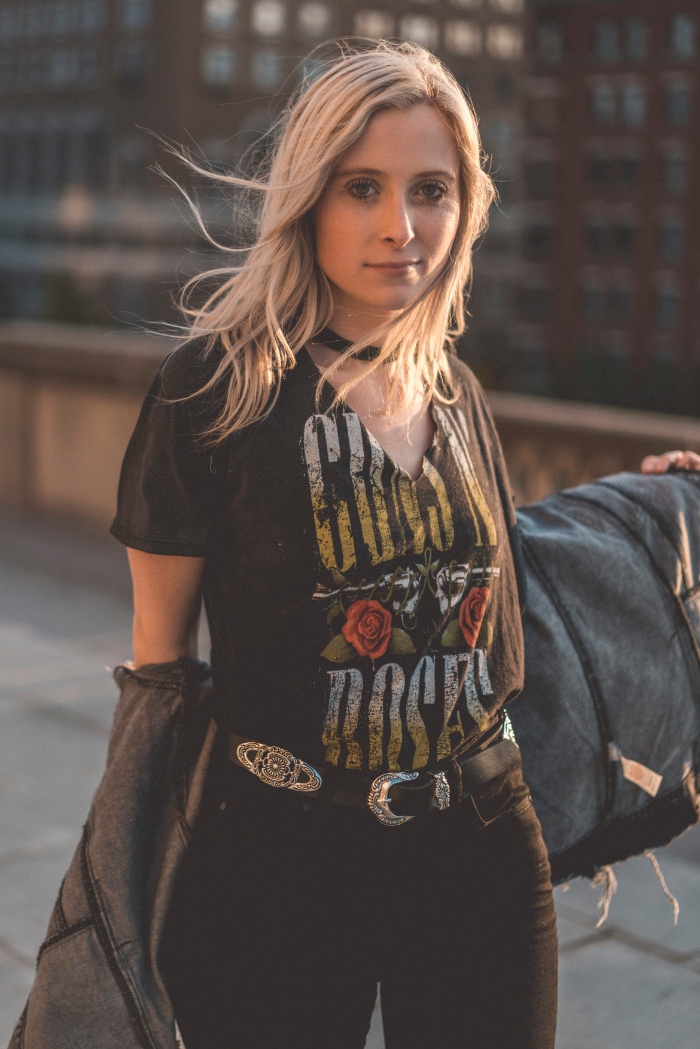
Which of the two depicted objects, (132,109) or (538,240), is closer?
(132,109)

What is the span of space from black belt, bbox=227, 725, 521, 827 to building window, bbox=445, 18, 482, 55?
99285 millimetres

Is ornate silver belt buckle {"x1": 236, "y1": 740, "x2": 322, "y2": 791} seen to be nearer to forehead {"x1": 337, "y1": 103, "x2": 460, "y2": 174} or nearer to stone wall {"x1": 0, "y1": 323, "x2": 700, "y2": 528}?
forehead {"x1": 337, "y1": 103, "x2": 460, "y2": 174}

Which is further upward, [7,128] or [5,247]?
[7,128]

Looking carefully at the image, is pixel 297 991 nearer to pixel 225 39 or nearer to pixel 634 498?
pixel 634 498

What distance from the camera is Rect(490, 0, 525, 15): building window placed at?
310 ft

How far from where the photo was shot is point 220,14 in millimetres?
85500

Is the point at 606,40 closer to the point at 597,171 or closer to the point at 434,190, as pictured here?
the point at 597,171

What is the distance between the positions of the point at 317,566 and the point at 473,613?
0.25 metres

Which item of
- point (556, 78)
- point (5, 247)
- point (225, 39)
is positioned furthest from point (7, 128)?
point (556, 78)

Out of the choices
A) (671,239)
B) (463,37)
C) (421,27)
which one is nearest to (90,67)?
(421,27)

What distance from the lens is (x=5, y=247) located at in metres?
87.9

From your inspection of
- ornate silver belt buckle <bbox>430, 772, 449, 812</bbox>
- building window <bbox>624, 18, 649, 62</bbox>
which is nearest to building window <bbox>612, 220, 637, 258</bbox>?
building window <bbox>624, 18, 649, 62</bbox>

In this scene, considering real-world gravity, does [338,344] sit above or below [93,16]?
below

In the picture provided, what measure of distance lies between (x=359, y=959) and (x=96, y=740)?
136 inches
